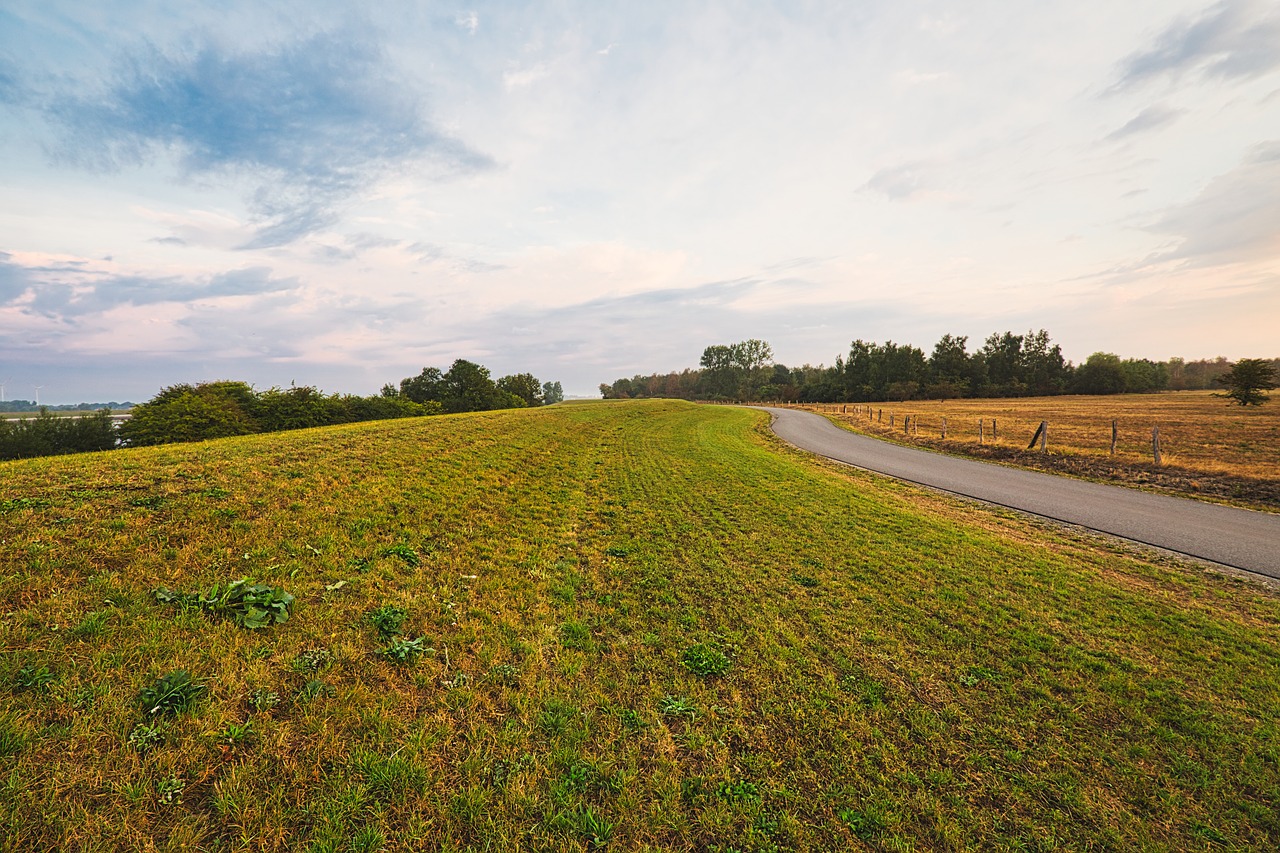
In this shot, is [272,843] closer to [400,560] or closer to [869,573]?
[400,560]

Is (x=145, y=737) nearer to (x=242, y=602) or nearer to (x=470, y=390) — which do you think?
(x=242, y=602)

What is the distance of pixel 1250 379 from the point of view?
154 feet

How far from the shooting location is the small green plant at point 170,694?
13.3ft

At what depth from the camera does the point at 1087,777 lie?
4105mm

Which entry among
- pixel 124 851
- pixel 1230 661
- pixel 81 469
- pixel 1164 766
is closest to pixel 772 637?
pixel 1164 766

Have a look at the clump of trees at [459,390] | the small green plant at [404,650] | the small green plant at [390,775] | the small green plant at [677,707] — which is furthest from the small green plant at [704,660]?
the clump of trees at [459,390]

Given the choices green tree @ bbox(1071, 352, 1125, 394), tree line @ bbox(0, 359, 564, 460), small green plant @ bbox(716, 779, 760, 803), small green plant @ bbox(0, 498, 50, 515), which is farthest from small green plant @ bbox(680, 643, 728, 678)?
green tree @ bbox(1071, 352, 1125, 394)

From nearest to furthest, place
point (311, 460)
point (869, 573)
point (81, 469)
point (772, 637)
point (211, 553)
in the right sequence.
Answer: point (772, 637), point (211, 553), point (869, 573), point (81, 469), point (311, 460)

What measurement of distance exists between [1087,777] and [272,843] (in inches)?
274

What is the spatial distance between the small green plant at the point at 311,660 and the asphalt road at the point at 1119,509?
16.4m

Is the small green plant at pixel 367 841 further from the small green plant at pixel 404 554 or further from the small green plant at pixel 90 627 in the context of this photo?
the small green plant at pixel 404 554

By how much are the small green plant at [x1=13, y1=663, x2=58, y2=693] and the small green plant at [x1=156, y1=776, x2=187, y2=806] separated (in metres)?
1.79

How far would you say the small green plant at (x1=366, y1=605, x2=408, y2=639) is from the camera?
595 cm

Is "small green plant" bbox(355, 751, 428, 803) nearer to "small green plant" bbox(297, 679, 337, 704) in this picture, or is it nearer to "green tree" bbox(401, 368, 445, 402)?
"small green plant" bbox(297, 679, 337, 704)
